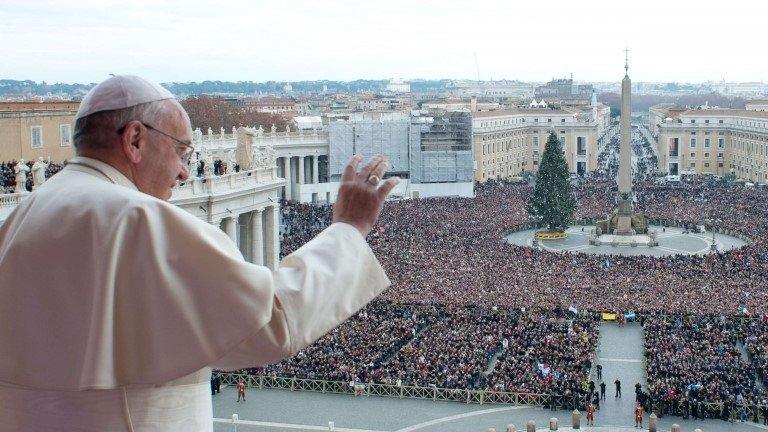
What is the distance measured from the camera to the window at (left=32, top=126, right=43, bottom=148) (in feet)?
114

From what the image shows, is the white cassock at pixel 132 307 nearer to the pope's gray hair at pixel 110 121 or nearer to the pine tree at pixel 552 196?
the pope's gray hair at pixel 110 121

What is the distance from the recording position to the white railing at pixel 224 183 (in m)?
29.2

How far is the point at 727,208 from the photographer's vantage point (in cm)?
6303

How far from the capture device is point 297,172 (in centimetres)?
7056

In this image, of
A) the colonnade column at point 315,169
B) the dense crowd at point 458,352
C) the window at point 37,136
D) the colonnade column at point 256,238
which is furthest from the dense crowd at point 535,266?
the window at point 37,136

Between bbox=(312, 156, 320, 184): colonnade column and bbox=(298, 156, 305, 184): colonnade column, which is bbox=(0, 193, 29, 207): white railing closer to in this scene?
bbox=(298, 156, 305, 184): colonnade column

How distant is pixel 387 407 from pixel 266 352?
21.3m

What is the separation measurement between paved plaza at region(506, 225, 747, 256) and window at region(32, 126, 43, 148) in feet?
85.8

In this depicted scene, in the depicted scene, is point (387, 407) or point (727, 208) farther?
point (727, 208)

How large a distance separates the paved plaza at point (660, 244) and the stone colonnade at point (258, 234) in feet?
70.4

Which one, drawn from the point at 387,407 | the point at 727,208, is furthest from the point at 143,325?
the point at 727,208

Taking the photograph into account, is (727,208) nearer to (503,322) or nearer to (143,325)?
(503,322)

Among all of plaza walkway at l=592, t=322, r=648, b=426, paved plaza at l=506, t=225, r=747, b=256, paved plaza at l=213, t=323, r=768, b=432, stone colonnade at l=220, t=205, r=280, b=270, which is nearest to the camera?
paved plaza at l=213, t=323, r=768, b=432

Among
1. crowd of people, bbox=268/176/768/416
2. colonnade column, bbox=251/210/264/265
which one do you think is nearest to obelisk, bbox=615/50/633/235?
crowd of people, bbox=268/176/768/416
